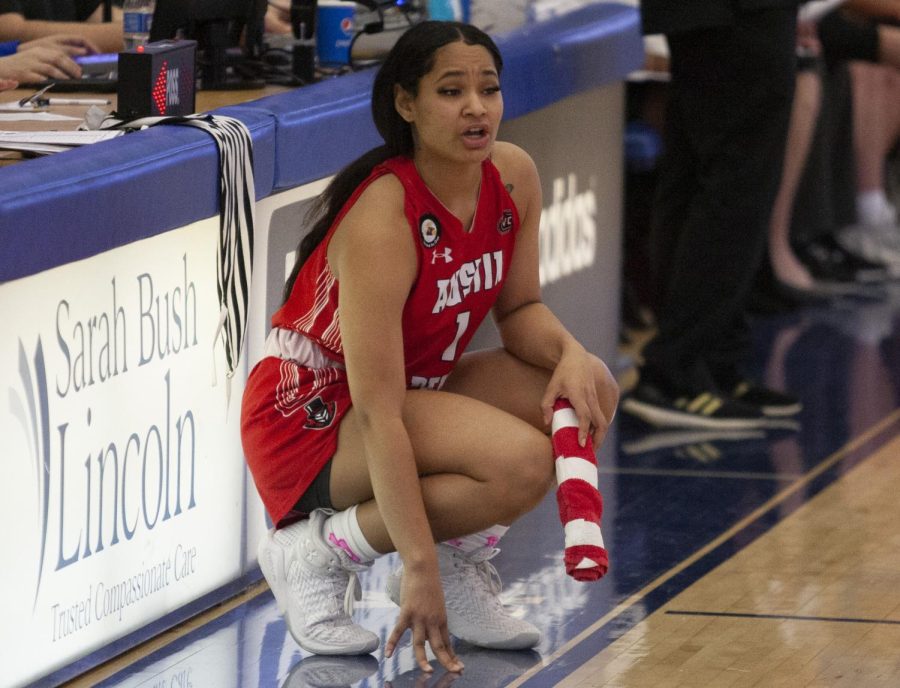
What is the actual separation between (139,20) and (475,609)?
158cm

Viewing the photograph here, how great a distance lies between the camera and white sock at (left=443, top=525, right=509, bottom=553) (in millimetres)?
2730

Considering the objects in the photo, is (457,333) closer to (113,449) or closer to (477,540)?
(477,540)

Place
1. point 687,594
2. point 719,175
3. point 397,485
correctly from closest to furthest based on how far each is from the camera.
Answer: point 397,485, point 687,594, point 719,175

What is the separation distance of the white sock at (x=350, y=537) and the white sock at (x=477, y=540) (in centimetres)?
12

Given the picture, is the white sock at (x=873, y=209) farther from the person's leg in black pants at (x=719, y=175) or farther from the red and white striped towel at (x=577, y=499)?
the red and white striped towel at (x=577, y=499)

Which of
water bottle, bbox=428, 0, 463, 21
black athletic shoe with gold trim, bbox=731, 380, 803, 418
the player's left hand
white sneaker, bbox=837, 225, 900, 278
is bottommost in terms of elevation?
white sneaker, bbox=837, 225, 900, 278

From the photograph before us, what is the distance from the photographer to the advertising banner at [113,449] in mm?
2482

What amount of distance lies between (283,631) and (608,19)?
91.0 inches

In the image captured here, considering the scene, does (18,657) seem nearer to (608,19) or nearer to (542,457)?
(542,457)

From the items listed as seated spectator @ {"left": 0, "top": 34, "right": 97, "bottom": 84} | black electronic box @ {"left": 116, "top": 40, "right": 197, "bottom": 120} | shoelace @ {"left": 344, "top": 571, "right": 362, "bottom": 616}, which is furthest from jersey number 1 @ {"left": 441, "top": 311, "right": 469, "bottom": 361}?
seated spectator @ {"left": 0, "top": 34, "right": 97, "bottom": 84}

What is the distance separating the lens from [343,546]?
2693mm

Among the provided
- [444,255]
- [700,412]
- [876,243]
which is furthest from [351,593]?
[876,243]

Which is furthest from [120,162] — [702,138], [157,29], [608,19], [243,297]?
[608,19]

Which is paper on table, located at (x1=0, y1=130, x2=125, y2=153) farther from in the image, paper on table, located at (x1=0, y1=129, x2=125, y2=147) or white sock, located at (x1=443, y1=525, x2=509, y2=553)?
white sock, located at (x1=443, y1=525, x2=509, y2=553)
